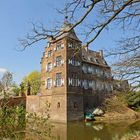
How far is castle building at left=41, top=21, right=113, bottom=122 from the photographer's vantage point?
28156mm

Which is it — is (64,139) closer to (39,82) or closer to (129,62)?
(129,62)

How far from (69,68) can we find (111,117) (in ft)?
27.4

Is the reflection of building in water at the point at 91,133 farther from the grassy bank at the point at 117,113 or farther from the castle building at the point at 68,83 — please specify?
the grassy bank at the point at 117,113

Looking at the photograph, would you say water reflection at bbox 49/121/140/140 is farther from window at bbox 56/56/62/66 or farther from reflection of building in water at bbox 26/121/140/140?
window at bbox 56/56/62/66

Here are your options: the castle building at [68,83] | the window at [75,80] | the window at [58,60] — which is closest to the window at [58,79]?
the castle building at [68,83]

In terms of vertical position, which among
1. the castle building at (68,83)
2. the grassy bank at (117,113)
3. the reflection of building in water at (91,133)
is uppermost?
the castle building at (68,83)

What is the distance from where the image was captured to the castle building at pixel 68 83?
28.2 metres

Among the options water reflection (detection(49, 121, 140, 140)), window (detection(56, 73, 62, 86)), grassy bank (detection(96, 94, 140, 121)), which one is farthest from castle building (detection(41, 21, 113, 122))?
water reflection (detection(49, 121, 140, 140))

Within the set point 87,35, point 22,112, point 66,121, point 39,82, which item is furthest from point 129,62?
point 66,121

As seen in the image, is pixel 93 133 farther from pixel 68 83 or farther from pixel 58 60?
pixel 58 60

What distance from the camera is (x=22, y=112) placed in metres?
5.50

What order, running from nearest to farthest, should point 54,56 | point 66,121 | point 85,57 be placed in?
point 66,121 < point 54,56 < point 85,57

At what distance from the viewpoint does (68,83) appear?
28516mm

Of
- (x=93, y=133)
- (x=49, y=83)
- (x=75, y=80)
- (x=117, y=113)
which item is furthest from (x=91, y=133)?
(x=117, y=113)
